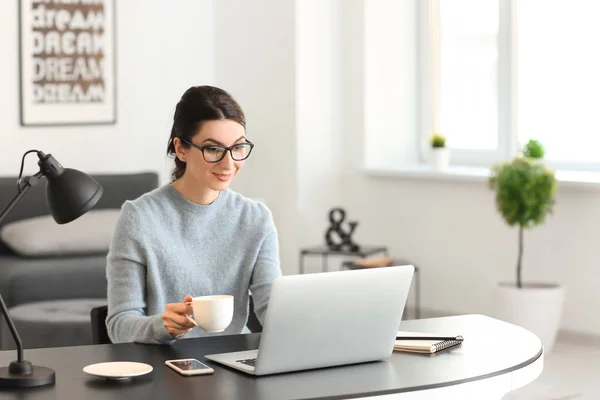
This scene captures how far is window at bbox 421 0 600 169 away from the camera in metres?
5.72

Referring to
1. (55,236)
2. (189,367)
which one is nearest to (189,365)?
(189,367)

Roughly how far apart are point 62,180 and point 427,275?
14.2 ft

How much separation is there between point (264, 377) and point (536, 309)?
10.9ft

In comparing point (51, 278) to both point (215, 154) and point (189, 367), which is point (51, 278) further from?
point (189, 367)

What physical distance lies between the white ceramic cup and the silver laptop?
84mm

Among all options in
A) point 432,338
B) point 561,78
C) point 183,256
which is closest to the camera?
point 432,338

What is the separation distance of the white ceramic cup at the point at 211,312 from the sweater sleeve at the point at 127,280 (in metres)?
0.34

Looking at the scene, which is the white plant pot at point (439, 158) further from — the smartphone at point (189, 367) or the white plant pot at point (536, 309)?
the smartphone at point (189, 367)

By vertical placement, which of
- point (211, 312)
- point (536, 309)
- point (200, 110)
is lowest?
point (536, 309)

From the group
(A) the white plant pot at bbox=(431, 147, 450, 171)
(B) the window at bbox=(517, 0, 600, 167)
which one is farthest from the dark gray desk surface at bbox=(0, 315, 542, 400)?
(A) the white plant pot at bbox=(431, 147, 450, 171)

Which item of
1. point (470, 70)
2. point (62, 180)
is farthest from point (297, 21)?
point (62, 180)

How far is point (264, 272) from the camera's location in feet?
9.25

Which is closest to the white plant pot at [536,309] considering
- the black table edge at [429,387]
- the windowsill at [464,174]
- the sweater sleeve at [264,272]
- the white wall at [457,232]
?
the white wall at [457,232]

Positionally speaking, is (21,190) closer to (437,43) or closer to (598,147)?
(598,147)
